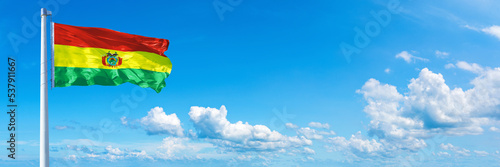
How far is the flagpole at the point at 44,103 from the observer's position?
2145 centimetres

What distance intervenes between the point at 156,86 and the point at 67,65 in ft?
17.2

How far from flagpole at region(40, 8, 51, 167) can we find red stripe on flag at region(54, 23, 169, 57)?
61.5 inches

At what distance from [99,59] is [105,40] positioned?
3.92 feet

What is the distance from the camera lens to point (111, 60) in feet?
83.8

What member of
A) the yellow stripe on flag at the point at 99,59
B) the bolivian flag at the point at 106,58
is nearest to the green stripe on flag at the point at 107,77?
the bolivian flag at the point at 106,58

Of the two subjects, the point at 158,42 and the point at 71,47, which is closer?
the point at 71,47

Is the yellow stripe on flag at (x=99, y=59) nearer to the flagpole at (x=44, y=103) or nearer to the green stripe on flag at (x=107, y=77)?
the green stripe on flag at (x=107, y=77)

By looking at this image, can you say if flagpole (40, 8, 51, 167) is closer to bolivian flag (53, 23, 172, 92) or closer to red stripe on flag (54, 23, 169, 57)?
bolivian flag (53, 23, 172, 92)

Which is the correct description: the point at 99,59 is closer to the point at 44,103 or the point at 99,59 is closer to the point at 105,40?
the point at 105,40

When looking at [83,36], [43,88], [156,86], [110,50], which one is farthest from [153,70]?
[43,88]

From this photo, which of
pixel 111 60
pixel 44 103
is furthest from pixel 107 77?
pixel 44 103

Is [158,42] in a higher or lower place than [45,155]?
higher

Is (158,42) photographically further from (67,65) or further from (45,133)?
(45,133)

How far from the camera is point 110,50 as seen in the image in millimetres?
25656
